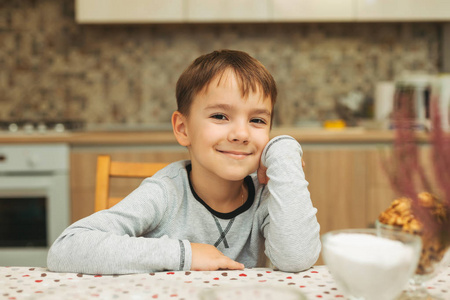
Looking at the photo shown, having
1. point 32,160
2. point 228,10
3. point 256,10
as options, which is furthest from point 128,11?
point 32,160

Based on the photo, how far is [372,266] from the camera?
47 cm

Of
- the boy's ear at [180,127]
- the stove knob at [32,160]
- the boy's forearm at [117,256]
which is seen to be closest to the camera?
the boy's forearm at [117,256]

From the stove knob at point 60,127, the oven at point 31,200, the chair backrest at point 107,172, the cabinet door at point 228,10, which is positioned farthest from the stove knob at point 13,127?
the chair backrest at point 107,172

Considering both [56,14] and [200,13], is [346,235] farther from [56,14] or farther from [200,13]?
[56,14]

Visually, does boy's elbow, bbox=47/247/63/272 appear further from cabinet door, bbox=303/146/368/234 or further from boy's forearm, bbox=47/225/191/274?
cabinet door, bbox=303/146/368/234

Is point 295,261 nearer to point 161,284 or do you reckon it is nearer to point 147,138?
point 161,284

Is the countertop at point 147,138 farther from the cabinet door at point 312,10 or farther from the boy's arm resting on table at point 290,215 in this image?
the boy's arm resting on table at point 290,215

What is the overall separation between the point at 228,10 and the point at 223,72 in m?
1.58

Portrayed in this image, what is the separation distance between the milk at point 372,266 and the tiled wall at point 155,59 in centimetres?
228

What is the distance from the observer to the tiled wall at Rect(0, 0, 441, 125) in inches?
107

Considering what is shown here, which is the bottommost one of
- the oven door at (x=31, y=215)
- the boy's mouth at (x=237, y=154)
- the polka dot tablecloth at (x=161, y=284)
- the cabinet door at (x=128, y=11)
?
the oven door at (x=31, y=215)

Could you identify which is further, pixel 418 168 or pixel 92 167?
pixel 92 167

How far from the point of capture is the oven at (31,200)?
82.7 inches

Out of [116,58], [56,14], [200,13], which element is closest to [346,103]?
[200,13]
